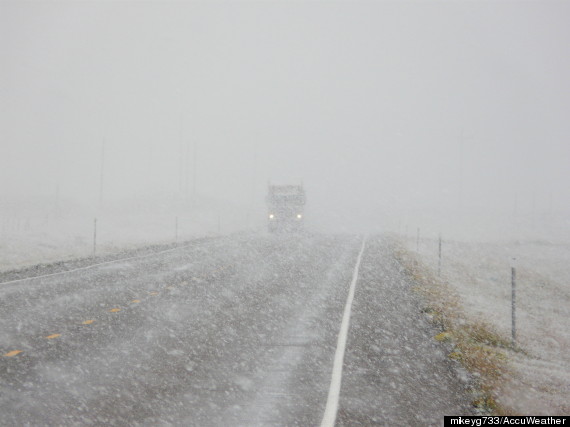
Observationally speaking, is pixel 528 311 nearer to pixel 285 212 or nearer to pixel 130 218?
pixel 285 212

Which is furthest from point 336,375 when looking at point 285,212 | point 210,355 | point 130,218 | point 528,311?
point 130,218

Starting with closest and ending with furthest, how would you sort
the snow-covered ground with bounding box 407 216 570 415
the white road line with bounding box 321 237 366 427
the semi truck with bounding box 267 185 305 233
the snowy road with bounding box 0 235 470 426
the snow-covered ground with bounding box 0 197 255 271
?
the white road line with bounding box 321 237 366 427 < the snowy road with bounding box 0 235 470 426 < the snow-covered ground with bounding box 407 216 570 415 < the semi truck with bounding box 267 185 305 233 < the snow-covered ground with bounding box 0 197 255 271

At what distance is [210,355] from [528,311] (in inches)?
520

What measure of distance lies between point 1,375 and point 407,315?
7512 mm

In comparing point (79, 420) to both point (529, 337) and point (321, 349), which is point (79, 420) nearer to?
point (321, 349)

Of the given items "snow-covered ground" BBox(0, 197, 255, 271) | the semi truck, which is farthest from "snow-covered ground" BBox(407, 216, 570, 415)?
"snow-covered ground" BBox(0, 197, 255, 271)

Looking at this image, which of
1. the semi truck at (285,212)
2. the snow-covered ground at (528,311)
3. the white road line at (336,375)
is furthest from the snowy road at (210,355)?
the semi truck at (285,212)

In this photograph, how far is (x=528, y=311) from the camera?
50.1ft

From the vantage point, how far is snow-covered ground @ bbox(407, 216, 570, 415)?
5691 mm

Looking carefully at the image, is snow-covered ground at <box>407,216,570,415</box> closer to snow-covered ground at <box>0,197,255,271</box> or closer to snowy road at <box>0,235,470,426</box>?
snowy road at <box>0,235,470,426</box>

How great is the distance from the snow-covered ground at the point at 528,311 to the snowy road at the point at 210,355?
109 centimetres

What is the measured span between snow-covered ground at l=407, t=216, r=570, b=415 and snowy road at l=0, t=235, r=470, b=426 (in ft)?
3.58

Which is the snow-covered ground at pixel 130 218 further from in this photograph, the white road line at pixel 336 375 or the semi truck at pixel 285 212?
the white road line at pixel 336 375

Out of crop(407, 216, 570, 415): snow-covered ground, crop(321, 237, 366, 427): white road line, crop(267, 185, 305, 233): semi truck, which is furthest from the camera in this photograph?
crop(267, 185, 305, 233): semi truck
